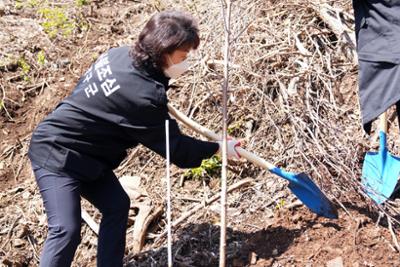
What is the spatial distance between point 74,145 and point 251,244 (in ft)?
3.81

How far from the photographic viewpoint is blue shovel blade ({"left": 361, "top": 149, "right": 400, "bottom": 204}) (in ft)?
11.6

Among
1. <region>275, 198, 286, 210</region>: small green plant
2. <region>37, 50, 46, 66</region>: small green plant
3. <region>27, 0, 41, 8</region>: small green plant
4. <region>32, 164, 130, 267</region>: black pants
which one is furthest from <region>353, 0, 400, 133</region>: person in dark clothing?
<region>27, 0, 41, 8</region>: small green plant

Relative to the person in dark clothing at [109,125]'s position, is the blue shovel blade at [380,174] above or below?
below

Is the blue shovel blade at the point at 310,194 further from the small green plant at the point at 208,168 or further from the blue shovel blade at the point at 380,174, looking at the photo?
the small green plant at the point at 208,168

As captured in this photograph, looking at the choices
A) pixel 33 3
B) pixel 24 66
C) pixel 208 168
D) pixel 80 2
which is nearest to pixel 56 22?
pixel 80 2

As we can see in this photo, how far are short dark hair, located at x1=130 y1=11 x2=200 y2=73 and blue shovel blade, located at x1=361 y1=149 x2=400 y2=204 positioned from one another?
145cm

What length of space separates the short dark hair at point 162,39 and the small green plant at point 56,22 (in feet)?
9.04

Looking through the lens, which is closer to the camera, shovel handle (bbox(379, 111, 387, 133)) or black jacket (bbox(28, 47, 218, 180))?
black jacket (bbox(28, 47, 218, 180))

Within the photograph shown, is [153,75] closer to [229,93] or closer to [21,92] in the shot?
[229,93]

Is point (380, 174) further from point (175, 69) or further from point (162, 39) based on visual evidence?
point (162, 39)

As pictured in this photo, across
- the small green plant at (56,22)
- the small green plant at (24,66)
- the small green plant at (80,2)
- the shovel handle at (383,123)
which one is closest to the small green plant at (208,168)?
the shovel handle at (383,123)

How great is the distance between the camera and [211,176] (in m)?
3.96

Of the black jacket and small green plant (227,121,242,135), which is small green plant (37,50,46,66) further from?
the black jacket

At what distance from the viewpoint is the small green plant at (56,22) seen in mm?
5340
